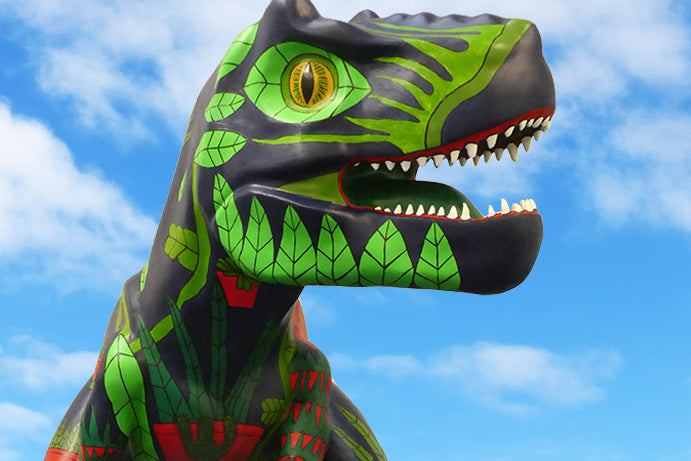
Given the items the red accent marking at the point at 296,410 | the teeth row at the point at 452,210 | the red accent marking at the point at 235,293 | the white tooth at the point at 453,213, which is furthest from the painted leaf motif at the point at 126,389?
the white tooth at the point at 453,213

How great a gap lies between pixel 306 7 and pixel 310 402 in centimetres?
187

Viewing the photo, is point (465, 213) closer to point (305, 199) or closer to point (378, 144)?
point (378, 144)

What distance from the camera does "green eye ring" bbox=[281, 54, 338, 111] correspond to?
141 inches

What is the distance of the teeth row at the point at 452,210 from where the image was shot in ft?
11.3

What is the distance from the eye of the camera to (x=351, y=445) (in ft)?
15.3

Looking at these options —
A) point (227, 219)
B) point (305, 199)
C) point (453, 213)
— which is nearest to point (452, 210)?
point (453, 213)

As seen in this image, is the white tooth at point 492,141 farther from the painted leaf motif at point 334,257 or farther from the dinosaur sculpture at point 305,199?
the painted leaf motif at point 334,257

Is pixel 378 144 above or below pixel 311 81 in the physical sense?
below

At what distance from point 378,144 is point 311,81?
15.2 inches

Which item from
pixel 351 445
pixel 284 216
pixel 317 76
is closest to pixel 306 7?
pixel 317 76

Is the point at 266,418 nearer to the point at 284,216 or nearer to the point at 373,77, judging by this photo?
the point at 284,216

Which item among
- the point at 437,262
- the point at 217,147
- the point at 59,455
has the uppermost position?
the point at 217,147

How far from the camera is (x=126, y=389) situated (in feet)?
13.7

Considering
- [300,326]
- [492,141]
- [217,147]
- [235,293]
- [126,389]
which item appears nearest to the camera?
[492,141]
